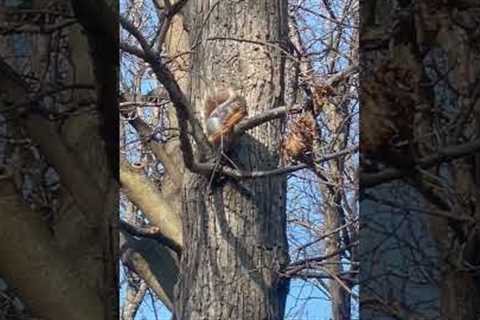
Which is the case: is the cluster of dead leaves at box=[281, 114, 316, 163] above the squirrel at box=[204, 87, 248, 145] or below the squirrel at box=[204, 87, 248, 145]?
below

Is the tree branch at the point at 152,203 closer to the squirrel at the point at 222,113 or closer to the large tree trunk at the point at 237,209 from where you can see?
the large tree trunk at the point at 237,209

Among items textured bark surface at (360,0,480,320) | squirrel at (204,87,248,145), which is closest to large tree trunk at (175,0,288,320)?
squirrel at (204,87,248,145)

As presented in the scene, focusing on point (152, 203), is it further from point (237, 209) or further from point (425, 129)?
point (425, 129)

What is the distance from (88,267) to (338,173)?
0.37m

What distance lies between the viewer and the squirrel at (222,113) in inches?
58.3

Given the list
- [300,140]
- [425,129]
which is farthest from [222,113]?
[425,129]

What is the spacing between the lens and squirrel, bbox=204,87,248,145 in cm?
148

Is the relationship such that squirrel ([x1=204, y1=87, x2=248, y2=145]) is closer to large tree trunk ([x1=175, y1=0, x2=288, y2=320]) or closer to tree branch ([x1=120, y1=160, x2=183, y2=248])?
large tree trunk ([x1=175, y1=0, x2=288, y2=320])

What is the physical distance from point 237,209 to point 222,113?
0.48 ft

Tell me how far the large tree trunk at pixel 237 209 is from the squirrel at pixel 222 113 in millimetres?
16

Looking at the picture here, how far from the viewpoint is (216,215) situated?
4.92 feet

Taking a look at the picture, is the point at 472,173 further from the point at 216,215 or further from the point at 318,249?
the point at 216,215

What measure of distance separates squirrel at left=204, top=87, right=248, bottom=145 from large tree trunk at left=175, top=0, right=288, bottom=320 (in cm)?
2

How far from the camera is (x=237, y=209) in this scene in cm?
150
